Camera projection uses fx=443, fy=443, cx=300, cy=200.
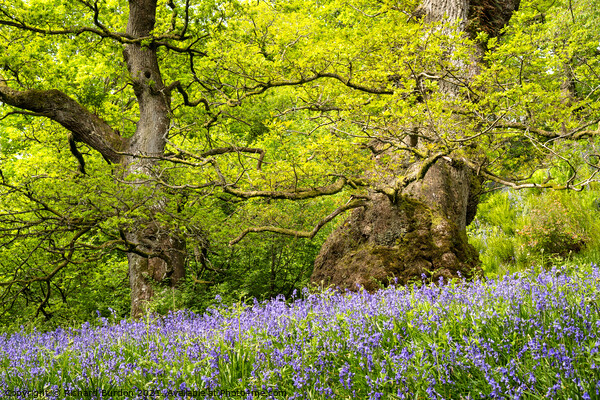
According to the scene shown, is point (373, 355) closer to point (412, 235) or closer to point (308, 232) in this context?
point (308, 232)

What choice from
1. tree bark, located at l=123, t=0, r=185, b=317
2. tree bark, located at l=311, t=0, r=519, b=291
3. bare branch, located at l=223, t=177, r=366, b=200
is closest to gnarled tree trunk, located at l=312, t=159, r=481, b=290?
tree bark, located at l=311, t=0, r=519, b=291

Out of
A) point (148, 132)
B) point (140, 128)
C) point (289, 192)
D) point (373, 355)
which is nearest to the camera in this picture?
point (373, 355)

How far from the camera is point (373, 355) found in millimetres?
2984

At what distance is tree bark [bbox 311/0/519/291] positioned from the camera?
630 centimetres

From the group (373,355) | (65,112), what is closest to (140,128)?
(65,112)

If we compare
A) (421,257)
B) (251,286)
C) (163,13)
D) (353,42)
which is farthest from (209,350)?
(163,13)

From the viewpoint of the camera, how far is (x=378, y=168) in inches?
277

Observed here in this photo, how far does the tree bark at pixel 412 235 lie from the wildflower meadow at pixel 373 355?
76.5 inches

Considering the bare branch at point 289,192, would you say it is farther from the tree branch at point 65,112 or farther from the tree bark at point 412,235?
the tree branch at point 65,112

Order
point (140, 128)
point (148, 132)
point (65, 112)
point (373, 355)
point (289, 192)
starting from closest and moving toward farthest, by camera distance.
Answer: point (373, 355), point (289, 192), point (65, 112), point (148, 132), point (140, 128)

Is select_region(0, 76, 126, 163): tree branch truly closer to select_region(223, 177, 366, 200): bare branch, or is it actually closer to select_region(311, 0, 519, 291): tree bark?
select_region(223, 177, 366, 200): bare branch

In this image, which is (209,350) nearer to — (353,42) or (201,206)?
(201,206)

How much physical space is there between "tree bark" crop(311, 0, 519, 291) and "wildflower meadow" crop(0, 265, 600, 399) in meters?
1.94

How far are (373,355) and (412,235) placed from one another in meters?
3.82
